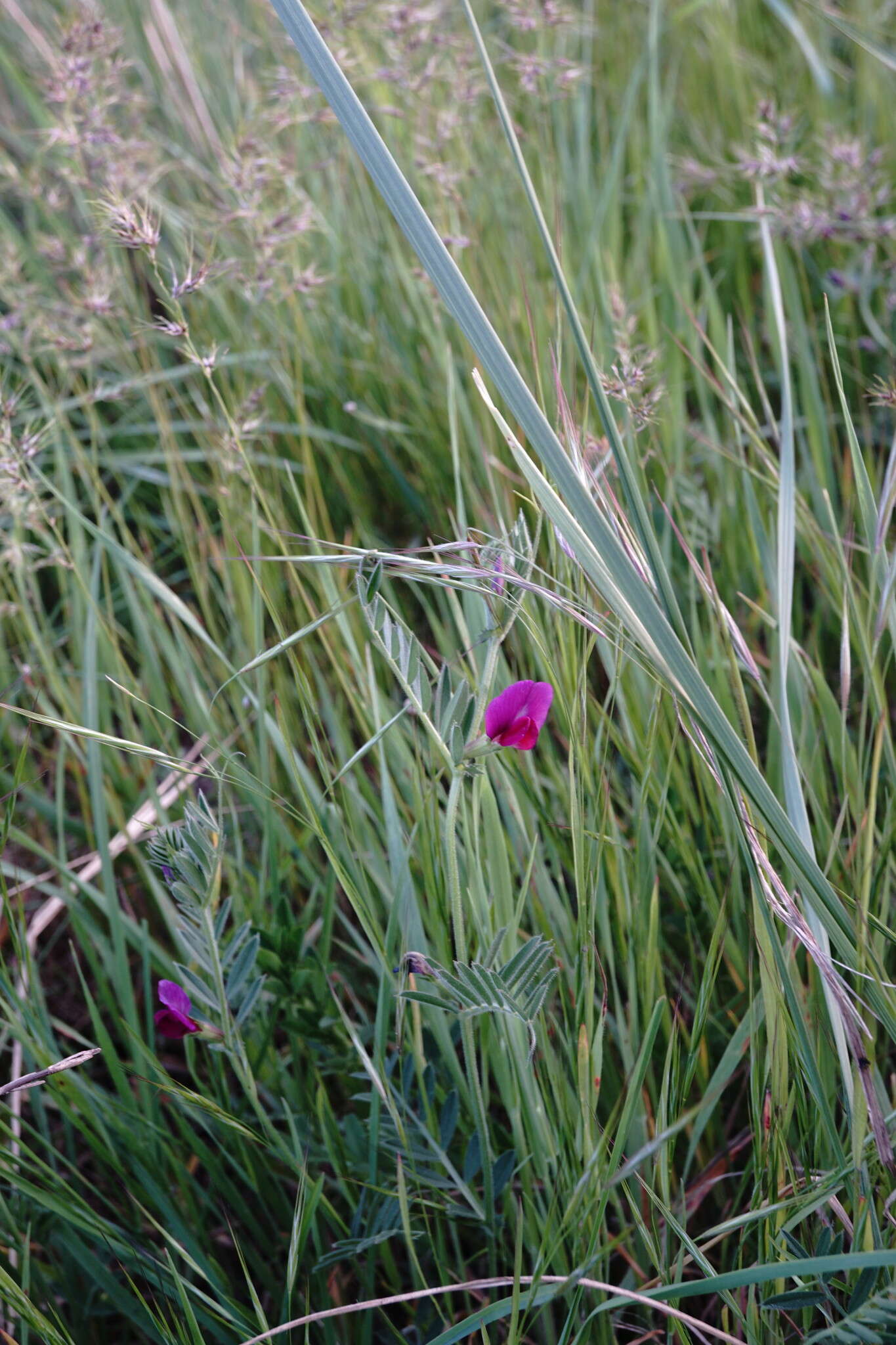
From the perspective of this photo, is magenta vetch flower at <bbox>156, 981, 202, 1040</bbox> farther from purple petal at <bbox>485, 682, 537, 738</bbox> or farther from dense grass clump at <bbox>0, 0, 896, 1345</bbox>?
purple petal at <bbox>485, 682, 537, 738</bbox>

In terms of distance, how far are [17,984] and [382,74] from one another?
130cm

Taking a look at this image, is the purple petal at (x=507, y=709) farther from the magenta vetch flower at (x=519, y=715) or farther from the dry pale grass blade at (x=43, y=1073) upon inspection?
the dry pale grass blade at (x=43, y=1073)

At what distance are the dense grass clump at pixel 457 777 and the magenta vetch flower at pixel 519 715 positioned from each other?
0.06ft

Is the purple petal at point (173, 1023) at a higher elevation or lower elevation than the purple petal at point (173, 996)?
lower

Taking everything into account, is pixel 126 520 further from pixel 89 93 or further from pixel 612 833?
pixel 612 833

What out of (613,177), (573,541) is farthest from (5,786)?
(613,177)

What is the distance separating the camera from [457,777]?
58cm

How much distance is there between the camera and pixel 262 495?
834mm

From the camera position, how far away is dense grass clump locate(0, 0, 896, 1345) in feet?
1.99

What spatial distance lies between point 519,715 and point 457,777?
0.06 metres

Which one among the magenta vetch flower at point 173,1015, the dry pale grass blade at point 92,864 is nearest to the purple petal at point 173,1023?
the magenta vetch flower at point 173,1015

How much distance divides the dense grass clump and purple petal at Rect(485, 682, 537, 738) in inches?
0.7

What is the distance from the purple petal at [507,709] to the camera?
60 centimetres

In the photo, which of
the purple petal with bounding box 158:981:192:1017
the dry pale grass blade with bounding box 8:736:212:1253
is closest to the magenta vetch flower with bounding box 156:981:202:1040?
the purple petal with bounding box 158:981:192:1017
